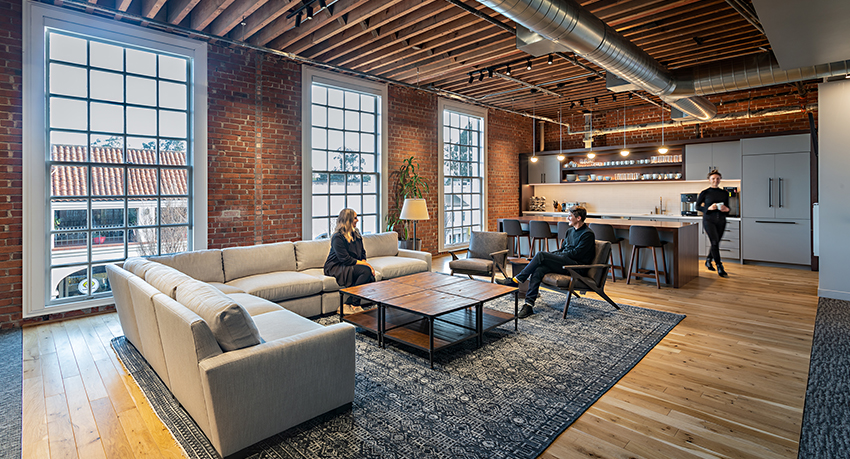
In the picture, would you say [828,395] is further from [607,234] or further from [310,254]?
[310,254]

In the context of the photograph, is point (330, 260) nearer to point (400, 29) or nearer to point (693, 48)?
point (400, 29)

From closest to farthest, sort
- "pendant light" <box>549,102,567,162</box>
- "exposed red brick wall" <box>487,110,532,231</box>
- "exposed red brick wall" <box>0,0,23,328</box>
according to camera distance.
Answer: "exposed red brick wall" <box>0,0,23,328</box>, "exposed red brick wall" <box>487,110,532,231</box>, "pendant light" <box>549,102,567,162</box>

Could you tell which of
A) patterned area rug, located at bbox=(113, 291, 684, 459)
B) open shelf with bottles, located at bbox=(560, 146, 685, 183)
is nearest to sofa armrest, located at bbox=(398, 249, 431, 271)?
patterned area rug, located at bbox=(113, 291, 684, 459)

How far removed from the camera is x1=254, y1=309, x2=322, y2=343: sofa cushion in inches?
113

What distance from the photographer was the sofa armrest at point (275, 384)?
221cm

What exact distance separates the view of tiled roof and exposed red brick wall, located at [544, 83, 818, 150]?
9.09 metres

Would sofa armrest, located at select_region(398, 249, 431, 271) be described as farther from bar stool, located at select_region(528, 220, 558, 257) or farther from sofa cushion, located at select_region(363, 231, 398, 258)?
bar stool, located at select_region(528, 220, 558, 257)

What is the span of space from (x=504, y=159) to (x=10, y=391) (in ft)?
31.1

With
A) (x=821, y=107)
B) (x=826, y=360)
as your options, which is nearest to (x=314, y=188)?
(x=826, y=360)

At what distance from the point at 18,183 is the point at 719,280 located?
9.09m

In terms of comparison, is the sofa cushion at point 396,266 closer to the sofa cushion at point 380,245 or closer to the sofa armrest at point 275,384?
the sofa cushion at point 380,245

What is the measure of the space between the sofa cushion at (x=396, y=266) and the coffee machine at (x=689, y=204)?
246 inches

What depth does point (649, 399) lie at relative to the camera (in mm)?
2922

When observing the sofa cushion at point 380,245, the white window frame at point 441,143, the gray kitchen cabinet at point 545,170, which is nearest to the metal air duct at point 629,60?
the sofa cushion at point 380,245
